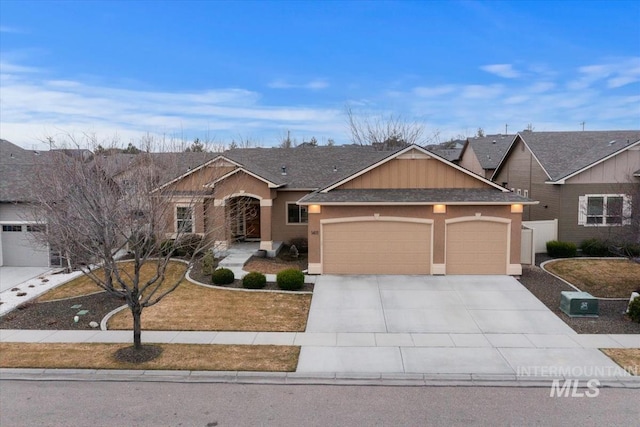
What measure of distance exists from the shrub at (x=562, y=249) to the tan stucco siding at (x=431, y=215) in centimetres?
440

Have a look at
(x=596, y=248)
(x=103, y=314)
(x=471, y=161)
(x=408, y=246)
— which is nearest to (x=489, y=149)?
A: (x=471, y=161)

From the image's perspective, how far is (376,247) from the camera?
700 inches

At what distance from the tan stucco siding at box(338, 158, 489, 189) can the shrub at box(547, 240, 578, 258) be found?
5.25 m

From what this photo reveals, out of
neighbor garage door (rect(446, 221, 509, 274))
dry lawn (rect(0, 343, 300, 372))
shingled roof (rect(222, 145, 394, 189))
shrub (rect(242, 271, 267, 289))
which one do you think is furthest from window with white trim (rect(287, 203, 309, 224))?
dry lawn (rect(0, 343, 300, 372))

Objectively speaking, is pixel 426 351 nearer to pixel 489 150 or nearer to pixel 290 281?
pixel 290 281

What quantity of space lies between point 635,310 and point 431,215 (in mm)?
7312

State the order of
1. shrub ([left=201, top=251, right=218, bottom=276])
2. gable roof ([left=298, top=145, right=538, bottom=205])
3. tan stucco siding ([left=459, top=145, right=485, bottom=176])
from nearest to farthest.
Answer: gable roof ([left=298, top=145, right=538, bottom=205])
shrub ([left=201, top=251, right=218, bottom=276])
tan stucco siding ([left=459, top=145, right=485, bottom=176])

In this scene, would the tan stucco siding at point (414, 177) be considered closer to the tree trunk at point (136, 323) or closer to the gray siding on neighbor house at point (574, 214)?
the gray siding on neighbor house at point (574, 214)

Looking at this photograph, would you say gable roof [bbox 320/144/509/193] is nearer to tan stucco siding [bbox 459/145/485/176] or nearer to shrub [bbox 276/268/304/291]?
shrub [bbox 276/268/304/291]

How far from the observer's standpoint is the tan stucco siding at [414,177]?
1838 cm

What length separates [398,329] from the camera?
11.8 metres

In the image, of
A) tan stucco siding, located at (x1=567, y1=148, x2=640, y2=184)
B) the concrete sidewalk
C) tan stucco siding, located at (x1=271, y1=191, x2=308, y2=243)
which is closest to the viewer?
the concrete sidewalk

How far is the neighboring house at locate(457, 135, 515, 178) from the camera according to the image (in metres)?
33.2

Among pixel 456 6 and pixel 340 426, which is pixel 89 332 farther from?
pixel 456 6
